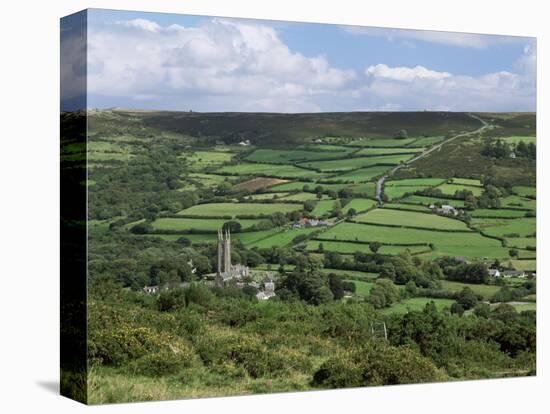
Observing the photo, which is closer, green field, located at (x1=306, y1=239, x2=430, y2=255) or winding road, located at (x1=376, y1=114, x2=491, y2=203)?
green field, located at (x1=306, y1=239, x2=430, y2=255)

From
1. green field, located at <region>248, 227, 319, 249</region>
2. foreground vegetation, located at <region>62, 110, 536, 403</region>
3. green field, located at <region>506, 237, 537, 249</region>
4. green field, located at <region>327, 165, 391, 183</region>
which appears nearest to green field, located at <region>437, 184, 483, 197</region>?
foreground vegetation, located at <region>62, 110, 536, 403</region>

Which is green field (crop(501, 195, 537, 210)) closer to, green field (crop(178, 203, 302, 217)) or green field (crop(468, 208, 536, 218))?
green field (crop(468, 208, 536, 218))

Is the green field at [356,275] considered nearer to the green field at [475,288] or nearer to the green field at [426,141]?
the green field at [475,288]

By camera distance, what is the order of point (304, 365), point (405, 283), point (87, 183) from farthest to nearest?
point (405, 283) < point (304, 365) < point (87, 183)

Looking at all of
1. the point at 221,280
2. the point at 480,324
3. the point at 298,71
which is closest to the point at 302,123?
the point at 298,71

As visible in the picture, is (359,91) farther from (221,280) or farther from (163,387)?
(163,387)

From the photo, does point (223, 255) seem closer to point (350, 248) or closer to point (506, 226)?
point (350, 248)

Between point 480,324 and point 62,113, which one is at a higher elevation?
point 62,113
